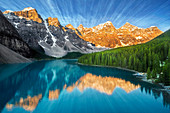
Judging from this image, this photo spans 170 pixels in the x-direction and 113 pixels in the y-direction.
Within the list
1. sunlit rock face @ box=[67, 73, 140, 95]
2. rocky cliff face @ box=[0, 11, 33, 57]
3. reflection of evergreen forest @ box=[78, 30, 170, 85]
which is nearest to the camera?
sunlit rock face @ box=[67, 73, 140, 95]

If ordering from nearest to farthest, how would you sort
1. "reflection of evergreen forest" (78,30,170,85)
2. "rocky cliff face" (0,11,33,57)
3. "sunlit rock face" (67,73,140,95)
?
"sunlit rock face" (67,73,140,95) → "reflection of evergreen forest" (78,30,170,85) → "rocky cliff face" (0,11,33,57)

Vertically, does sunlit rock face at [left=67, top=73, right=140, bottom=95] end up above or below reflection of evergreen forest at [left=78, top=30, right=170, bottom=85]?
below

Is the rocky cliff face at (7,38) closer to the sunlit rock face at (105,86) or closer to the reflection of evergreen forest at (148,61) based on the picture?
the reflection of evergreen forest at (148,61)

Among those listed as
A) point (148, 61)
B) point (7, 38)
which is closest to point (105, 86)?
point (148, 61)

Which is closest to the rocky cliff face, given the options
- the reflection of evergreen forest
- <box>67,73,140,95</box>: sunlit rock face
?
the reflection of evergreen forest

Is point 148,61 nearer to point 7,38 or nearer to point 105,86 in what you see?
point 105,86

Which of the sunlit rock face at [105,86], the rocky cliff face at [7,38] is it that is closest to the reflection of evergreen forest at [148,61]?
the sunlit rock face at [105,86]

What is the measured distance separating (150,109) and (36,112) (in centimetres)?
2042

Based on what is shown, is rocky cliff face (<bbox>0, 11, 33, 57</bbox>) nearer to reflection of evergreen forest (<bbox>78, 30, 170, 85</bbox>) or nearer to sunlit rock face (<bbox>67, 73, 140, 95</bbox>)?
reflection of evergreen forest (<bbox>78, 30, 170, 85</bbox>)

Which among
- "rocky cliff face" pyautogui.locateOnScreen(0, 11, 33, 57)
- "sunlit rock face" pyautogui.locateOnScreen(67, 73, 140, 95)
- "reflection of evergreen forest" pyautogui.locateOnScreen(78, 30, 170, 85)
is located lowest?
"sunlit rock face" pyautogui.locateOnScreen(67, 73, 140, 95)

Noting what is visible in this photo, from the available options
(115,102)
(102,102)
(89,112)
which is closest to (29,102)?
(89,112)

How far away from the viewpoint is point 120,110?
2033 centimetres

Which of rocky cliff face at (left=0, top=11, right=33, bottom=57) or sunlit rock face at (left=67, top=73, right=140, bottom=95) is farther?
rocky cliff face at (left=0, top=11, right=33, bottom=57)

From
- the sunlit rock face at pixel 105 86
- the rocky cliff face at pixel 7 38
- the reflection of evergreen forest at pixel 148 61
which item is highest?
the rocky cliff face at pixel 7 38
